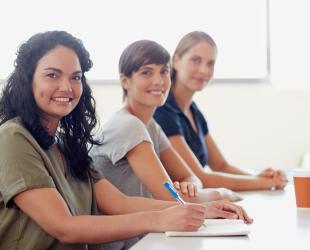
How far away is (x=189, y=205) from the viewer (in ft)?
5.87

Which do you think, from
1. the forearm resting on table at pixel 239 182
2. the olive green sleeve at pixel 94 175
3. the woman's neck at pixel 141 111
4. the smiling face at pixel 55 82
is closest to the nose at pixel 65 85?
the smiling face at pixel 55 82

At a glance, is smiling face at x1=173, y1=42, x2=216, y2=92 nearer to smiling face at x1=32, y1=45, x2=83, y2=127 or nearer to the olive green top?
smiling face at x1=32, y1=45, x2=83, y2=127

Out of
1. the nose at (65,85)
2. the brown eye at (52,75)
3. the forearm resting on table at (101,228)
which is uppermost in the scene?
the brown eye at (52,75)

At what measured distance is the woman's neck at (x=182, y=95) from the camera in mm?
3257

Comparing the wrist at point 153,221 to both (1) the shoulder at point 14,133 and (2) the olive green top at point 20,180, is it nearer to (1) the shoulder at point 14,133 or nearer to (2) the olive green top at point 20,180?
(2) the olive green top at point 20,180

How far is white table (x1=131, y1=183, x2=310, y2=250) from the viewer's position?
1.61 m

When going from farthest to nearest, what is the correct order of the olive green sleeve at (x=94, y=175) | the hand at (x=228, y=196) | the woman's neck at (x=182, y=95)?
the woman's neck at (x=182, y=95) < the hand at (x=228, y=196) < the olive green sleeve at (x=94, y=175)

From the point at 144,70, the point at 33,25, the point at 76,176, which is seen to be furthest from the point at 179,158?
the point at 33,25

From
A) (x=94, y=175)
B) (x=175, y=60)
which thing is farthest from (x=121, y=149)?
(x=175, y=60)

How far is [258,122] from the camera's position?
4871 millimetres

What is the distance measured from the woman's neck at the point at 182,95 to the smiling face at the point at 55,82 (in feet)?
4.18

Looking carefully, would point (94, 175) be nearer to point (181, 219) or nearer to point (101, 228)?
point (101, 228)

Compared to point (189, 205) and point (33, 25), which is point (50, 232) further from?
point (33, 25)

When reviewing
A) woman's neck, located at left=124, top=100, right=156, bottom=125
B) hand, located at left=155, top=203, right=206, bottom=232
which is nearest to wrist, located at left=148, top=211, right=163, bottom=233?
hand, located at left=155, top=203, right=206, bottom=232
